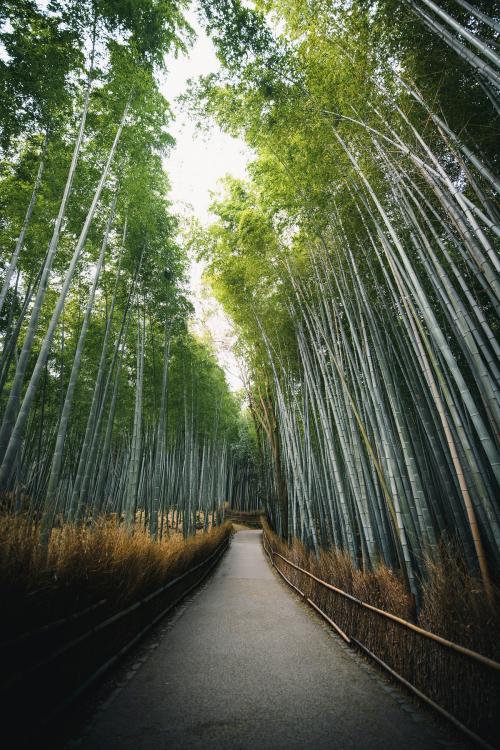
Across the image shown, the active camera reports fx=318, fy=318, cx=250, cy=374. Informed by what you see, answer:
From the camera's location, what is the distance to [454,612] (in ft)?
6.33

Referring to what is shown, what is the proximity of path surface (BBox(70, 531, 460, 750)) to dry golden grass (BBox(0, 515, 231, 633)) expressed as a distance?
568 millimetres

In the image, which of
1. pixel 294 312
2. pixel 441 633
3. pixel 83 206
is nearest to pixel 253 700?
pixel 441 633

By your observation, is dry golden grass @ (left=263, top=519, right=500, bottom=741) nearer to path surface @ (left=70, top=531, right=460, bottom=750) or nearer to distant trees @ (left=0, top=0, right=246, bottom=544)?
path surface @ (left=70, top=531, right=460, bottom=750)

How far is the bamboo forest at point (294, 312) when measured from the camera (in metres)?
1.78

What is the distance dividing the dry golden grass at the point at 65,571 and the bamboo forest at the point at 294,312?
Answer: 2 cm

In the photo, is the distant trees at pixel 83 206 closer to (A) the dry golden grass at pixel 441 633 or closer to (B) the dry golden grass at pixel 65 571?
(B) the dry golden grass at pixel 65 571

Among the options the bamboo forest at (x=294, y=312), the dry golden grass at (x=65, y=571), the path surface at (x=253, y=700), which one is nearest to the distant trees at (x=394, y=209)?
the bamboo forest at (x=294, y=312)

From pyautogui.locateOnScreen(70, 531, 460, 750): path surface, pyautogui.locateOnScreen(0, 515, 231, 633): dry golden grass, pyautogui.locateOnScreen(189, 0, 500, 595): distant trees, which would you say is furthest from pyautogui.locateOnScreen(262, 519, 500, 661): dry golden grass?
pyautogui.locateOnScreen(0, 515, 231, 633): dry golden grass

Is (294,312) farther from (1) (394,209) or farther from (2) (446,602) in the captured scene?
(2) (446,602)

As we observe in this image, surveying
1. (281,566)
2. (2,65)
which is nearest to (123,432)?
(281,566)

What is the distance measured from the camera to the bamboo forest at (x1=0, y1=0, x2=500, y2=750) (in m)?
1.78

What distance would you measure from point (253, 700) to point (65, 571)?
143 cm

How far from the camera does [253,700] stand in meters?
1.99

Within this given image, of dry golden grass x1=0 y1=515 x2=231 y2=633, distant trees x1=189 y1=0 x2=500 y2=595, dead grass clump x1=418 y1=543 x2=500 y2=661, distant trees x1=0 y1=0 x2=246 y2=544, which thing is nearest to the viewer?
dry golden grass x1=0 y1=515 x2=231 y2=633
